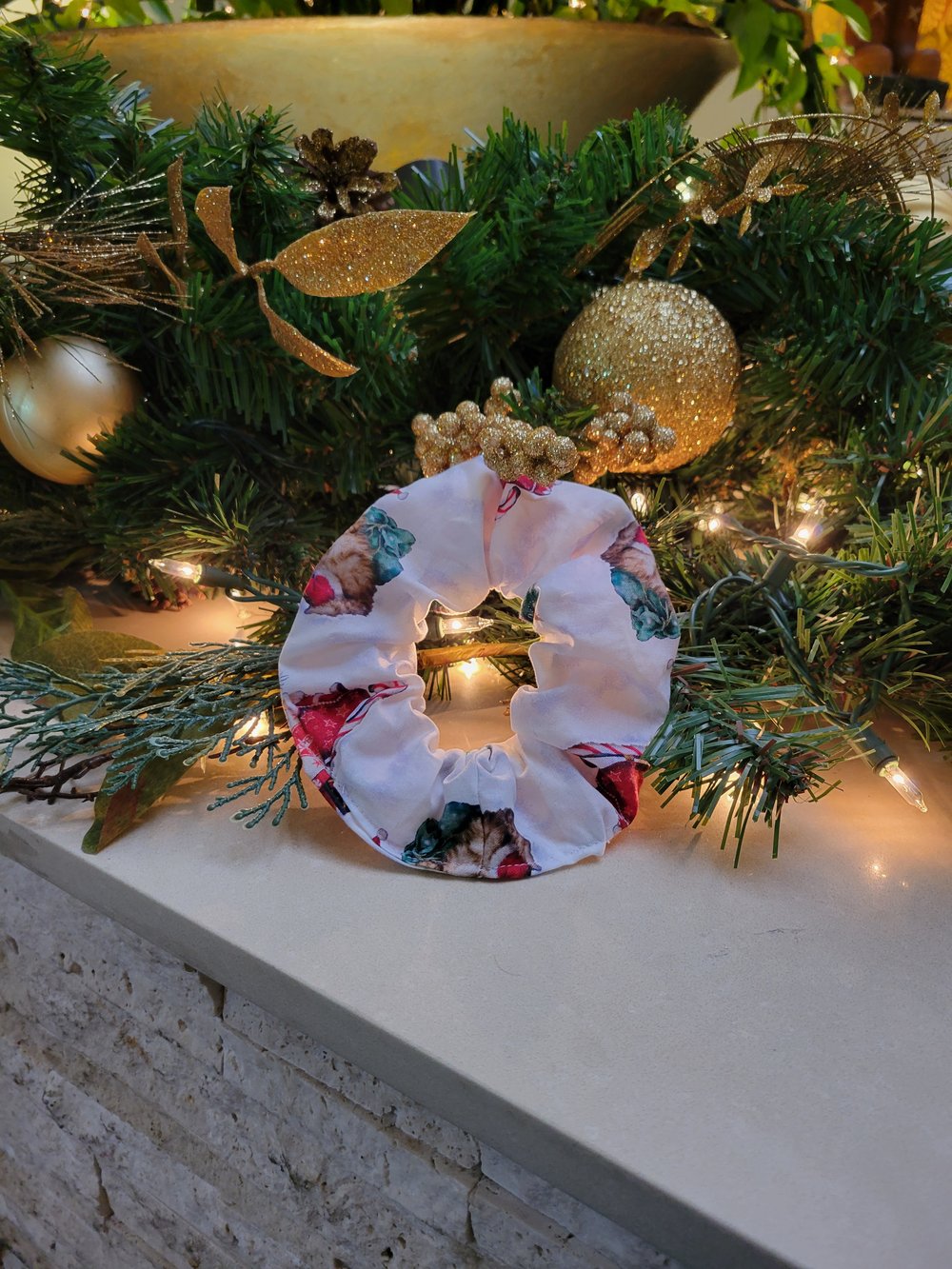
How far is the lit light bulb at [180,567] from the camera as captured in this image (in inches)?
19.0

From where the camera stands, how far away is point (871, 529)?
1.43ft

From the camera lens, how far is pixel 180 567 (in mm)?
491

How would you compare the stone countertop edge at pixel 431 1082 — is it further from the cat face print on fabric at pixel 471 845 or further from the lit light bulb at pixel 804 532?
the lit light bulb at pixel 804 532

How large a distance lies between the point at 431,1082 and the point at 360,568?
0.58 feet

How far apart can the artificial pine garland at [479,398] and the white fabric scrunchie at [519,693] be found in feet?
0.08

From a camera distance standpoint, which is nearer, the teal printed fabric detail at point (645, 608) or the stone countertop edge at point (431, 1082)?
the stone countertop edge at point (431, 1082)

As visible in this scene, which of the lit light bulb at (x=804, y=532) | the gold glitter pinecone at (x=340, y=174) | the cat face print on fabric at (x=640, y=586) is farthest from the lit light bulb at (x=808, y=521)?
the gold glitter pinecone at (x=340, y=174)

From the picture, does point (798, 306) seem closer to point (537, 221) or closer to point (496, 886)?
point (537, 221)

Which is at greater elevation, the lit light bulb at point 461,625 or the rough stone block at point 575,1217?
the lit light bulb at point 461,625

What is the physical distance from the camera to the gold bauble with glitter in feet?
1.44

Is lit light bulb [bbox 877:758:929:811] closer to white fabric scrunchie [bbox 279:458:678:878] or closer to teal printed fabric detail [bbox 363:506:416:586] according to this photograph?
white fabric scrunchie [bbox 279:458:678:878]

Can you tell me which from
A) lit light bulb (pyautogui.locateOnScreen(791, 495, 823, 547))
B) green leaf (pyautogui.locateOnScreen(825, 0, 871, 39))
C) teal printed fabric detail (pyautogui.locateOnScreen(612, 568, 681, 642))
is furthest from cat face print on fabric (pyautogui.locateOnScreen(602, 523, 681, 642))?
green leaf (pyautogui.locateOnScreen(825, 0, 871, 39))

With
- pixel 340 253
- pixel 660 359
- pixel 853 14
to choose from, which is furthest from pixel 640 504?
pixel 853 14

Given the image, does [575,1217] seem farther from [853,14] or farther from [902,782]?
[853,14]
